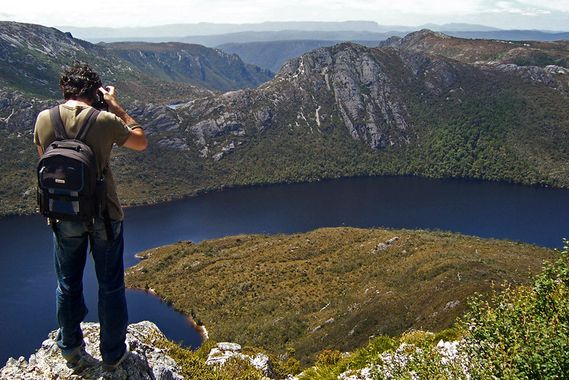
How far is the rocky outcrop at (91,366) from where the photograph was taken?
9.52 meters

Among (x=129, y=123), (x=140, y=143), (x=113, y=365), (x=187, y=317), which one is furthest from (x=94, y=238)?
(x=187, y=317)

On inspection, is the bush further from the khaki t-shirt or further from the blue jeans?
the khaki t-shirt

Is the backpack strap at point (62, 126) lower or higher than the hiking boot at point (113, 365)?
higher

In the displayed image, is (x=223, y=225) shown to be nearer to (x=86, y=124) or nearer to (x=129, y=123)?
(x=129, y=123)

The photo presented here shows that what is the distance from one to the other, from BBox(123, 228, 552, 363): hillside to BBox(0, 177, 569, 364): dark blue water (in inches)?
386

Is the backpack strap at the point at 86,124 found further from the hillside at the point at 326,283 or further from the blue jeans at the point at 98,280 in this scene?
the hillside at the point at 326,283

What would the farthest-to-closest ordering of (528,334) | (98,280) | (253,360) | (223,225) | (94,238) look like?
(223,225) < (253,360) < (528,334) < (98,280) < (94,238)

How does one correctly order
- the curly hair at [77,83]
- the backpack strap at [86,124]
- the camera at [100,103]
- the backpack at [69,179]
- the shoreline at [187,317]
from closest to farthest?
the backpack at [69,179] → the backpack strap at [86,124] → the curly hair at [77,83] → the camera at [100,103] → the shoreline at [187,317]

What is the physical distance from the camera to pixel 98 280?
29.8 ft

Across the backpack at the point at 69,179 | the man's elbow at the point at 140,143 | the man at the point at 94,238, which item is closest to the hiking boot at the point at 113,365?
the man at the point at 94,238

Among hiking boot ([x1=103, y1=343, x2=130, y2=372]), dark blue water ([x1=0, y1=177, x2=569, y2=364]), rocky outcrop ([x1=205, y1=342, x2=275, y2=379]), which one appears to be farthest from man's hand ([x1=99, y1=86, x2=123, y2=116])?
dark blue water ([x1=0, y1=177, x2=569, y2=364])


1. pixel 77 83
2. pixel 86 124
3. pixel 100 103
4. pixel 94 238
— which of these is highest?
pixel 77 83

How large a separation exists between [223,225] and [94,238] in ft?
534

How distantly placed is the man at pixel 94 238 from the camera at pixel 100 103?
7 centimetres
